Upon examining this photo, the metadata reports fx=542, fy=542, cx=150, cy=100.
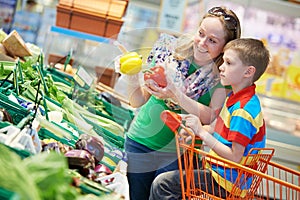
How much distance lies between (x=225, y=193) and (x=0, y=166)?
4.54 ft

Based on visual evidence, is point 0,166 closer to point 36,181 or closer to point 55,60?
point 36,181

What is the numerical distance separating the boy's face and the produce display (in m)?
0.61

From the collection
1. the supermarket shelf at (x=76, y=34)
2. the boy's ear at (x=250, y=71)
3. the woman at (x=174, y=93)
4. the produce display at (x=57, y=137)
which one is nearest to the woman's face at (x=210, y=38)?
the woman at (x=174, y=93)

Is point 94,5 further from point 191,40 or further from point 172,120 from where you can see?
point 172,120

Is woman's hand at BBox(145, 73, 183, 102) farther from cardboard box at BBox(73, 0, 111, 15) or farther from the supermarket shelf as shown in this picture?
cardboard box at BBox(73, 0, 111, 15)

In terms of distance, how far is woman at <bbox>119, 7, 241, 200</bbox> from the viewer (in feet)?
8.17

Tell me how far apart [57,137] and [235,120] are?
0.79 m

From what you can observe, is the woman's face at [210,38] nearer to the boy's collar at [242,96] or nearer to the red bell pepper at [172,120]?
the boy's collar at [242,96]

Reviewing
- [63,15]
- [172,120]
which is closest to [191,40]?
[172,120]

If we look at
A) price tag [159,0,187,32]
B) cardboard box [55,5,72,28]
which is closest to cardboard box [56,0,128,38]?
cardboard box [55,5,72,28]

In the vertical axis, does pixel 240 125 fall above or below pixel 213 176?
above

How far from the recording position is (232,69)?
245cm

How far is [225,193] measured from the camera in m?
2.46

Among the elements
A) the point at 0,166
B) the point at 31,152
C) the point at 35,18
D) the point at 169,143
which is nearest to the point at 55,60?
the point at 35,18
